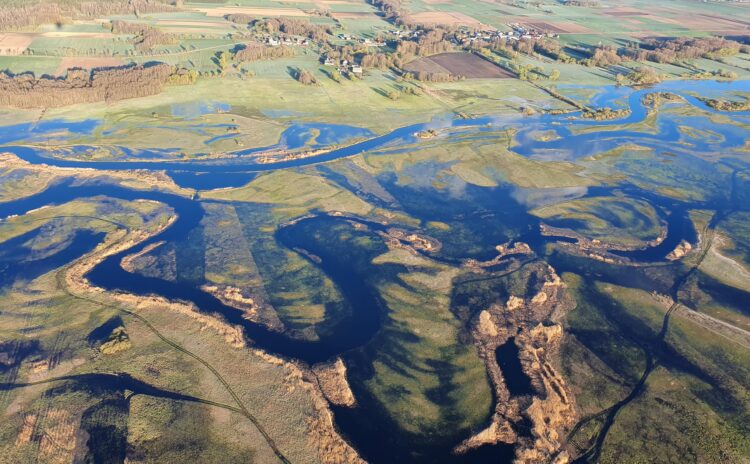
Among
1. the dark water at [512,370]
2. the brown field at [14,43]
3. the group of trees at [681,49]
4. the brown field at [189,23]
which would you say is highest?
the group of trees at [681,49]

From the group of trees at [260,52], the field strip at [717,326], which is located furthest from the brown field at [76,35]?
the field strip at [717,326]

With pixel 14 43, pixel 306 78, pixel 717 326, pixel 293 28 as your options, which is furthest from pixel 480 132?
pixel 14 43

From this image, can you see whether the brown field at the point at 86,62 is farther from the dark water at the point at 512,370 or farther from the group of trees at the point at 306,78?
the dark water at the point at 512,370

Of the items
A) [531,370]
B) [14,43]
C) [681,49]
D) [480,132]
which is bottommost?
[531,370]

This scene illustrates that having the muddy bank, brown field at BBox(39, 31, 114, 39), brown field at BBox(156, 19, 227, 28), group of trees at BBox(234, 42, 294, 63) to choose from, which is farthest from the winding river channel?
brown field at BBox(156, 19, 227, 28)

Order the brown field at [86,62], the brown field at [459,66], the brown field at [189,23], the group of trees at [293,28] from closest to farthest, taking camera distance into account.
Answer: the brown field at [86,62] < the brown field at [459,66] < the group of trees at [293,28] < the brown field at [189,23]

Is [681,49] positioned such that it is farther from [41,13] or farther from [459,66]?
[41,13]
